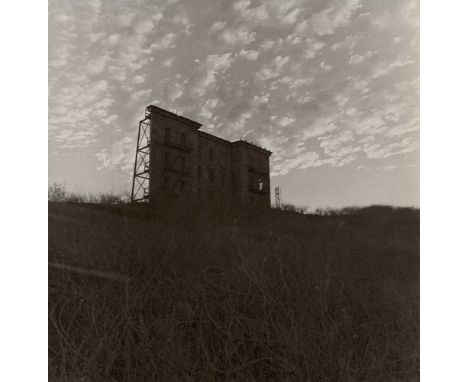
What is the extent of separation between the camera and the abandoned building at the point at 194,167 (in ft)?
9.03

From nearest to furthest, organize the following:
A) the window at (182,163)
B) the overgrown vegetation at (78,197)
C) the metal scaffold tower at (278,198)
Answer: the metal scaffold tower at (278,198)
the window at (182,163)
the overgrown vegetation at (78,197)

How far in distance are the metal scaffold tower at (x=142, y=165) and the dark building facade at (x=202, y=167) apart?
3 centimetres

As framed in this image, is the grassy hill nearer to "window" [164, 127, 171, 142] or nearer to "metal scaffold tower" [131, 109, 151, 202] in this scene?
"metal scaffold tower" [131, 109, 151, 202]

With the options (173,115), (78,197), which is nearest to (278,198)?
(173,115)

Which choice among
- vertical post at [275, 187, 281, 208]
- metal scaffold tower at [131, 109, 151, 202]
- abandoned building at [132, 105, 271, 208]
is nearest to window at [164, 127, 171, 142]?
abandoned building at [132, 105, 271, 208]

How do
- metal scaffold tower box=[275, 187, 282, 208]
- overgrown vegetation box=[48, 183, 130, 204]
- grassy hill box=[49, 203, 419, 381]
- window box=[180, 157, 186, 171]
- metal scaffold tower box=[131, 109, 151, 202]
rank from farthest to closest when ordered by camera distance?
overgrown vegetation box=[48, 183, 130, 204], metal scaffold tower box=[131, 109, 151, 202], window box=[180, 157, 186, 171], metal scaffold tower box=[275, 187, 282, 208], grassy hill box=[49, 203, 419, 381]

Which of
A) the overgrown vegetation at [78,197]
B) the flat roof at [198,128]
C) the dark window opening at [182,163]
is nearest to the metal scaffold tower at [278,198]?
the flat roof at [198,128]

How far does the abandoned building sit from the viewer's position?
2.75 m

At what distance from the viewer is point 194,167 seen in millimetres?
2859

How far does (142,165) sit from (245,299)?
1.09 meters

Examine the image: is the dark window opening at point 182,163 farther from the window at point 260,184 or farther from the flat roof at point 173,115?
the window at point 260,184

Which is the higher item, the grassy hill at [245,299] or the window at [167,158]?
the window at [167,158]

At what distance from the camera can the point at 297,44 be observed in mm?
2688

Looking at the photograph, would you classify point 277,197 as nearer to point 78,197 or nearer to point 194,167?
point 194,167
